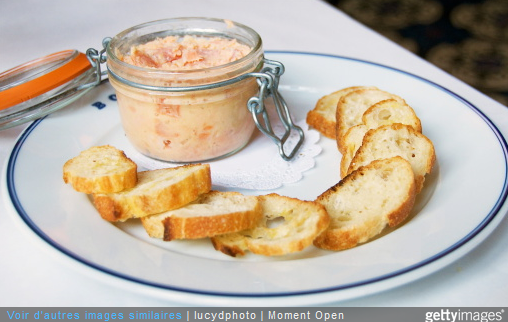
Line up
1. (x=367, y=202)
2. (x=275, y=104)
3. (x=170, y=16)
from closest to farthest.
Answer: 1. (x=367, y=202)
2. (x=275, y=104)
3. (x=170, y=16)

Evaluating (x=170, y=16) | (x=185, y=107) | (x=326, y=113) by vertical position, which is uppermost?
(x=185, y=107)

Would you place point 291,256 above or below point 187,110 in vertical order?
below

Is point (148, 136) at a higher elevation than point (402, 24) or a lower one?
higher

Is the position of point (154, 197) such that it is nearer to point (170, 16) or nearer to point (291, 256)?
point (291, 256)

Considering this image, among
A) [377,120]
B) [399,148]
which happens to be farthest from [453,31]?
[399,148]
